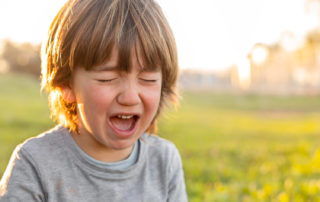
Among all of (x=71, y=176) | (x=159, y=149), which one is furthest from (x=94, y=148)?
(x=159, y=149)

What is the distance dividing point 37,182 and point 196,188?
1944 millimetres

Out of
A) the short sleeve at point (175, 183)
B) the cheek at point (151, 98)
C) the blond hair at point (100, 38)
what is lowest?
the short sleeve at point (175, 183)

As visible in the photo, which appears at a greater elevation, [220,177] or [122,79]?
[122,79]

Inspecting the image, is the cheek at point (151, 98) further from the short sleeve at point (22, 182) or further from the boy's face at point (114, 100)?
the short sleeve at point (22, 182)

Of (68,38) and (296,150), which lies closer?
(68,38)

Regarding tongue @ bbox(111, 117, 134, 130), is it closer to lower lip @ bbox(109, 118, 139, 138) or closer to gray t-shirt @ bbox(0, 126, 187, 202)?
lower lip @ bbox(109, 118, 139, 138)

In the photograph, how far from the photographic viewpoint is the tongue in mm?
1786

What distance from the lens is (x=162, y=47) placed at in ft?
6.07

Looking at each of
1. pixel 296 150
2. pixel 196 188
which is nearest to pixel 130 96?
pixel 196 188

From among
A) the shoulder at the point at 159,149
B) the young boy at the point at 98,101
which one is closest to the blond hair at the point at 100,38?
the young boy at the point at 98,101

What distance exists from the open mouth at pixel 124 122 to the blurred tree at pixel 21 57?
28252 mm

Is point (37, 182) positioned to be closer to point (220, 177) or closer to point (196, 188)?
point (196, 188)

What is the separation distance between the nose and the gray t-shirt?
352 millimetres

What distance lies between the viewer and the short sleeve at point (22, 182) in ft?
5.54
